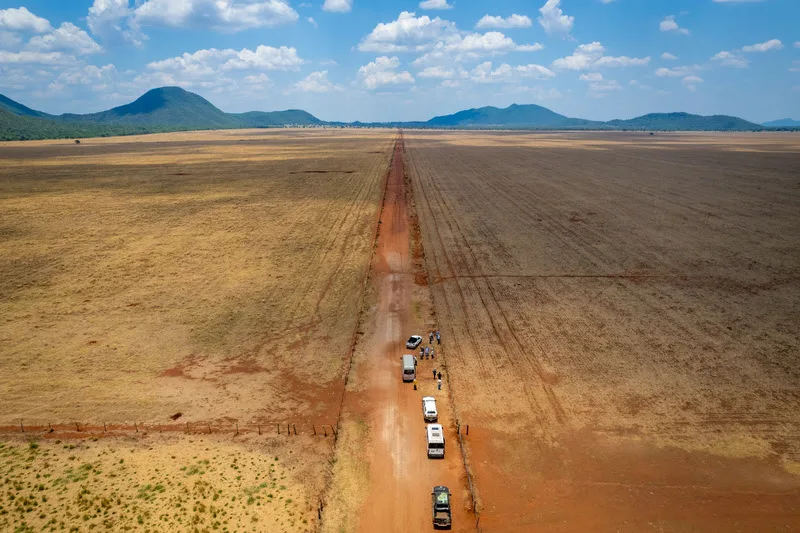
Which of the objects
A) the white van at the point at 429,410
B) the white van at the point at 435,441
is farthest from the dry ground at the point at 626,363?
the white van at the point at 429,410

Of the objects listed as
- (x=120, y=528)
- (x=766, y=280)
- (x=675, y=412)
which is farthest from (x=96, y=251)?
(x=766, y=280)

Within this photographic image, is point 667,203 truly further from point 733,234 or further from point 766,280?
point 766,280

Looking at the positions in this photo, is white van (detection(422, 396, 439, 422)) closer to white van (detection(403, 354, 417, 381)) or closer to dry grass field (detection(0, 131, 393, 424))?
white van (detection(403, 354, 417, 381))

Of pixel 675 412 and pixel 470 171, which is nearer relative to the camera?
pixel 675 412

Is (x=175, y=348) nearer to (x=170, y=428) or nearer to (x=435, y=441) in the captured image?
(x=170, y=428)

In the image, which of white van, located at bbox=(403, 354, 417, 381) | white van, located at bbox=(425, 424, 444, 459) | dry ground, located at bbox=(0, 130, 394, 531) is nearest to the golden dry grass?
dry ground, located at bbox=(0, 130, 394, 531)

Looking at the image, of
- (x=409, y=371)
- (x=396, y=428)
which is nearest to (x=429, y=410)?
(x=396, y=428)
